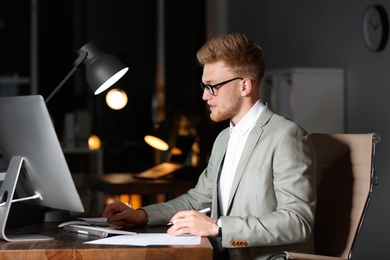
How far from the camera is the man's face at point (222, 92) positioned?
2850 millimetres

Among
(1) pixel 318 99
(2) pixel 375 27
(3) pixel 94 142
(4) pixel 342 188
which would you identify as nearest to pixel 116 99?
(3) pixel 94 142

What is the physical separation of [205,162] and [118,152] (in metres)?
1.61

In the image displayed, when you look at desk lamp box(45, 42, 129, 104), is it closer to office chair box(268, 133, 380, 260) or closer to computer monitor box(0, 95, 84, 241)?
computer monitor box(0, 95, 84, 241)

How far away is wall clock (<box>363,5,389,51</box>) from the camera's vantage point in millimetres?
5094

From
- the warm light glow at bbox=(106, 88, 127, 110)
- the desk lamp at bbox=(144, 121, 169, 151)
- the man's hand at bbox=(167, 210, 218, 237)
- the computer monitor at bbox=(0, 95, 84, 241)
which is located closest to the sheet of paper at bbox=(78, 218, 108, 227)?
the computer monitor at bbox=(0, 95, 84, 241)

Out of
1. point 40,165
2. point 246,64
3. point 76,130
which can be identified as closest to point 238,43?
point 246,64

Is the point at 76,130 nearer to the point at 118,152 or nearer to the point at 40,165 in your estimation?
the point at 118,152

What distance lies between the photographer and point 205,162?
845 cm

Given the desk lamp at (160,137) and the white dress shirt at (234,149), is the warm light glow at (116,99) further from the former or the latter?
the white dress shirt at (234,149)

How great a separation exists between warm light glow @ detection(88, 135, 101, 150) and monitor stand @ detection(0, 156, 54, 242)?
667cm

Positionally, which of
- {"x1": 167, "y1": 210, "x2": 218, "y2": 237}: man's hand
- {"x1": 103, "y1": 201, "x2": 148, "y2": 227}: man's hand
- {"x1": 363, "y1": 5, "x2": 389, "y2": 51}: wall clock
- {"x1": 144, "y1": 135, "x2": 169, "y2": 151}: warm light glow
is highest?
{"x1": 363, "y1": 5, "x2": 389, "y2": 51}: wall clock

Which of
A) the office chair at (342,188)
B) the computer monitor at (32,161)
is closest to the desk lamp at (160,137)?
the office chair at (342,188)

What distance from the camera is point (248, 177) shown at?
279 centimetres

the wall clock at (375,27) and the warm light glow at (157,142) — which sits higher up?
Answer: the wall clock at (375,27)
